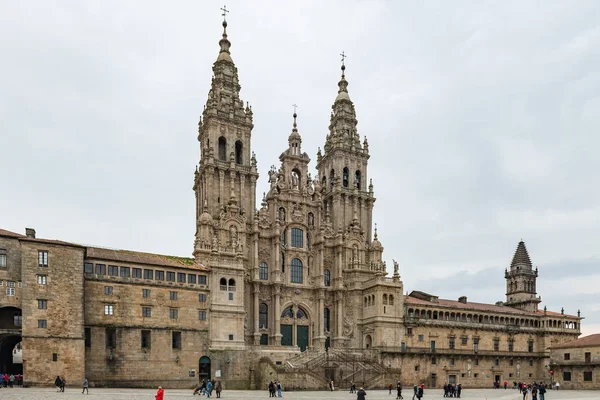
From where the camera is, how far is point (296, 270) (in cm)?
8000

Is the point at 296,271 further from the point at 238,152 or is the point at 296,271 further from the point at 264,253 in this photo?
the point at 238,152

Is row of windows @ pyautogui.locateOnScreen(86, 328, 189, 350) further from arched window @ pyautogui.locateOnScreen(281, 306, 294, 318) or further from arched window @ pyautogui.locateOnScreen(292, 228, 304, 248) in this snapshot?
arched window @ pyautogui.locateOnScreen(292, 228, 304, 248)

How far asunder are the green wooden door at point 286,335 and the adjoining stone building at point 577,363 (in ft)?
129

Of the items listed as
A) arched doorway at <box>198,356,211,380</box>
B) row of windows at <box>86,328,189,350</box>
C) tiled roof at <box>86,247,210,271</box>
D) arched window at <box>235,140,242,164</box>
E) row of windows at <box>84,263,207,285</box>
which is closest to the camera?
A: row of windows at <box>86,328,189,350</box>

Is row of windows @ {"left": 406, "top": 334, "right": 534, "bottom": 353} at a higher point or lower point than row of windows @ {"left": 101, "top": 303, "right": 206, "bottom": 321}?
lower

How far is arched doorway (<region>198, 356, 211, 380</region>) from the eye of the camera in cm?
6269

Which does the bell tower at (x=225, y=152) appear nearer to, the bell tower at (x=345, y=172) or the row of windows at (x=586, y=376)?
the bell tower at (x=345, y=172)

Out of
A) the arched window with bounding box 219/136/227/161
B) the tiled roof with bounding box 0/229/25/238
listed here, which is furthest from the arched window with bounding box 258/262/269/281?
the tiled roof with bounding box 0/229/25/238

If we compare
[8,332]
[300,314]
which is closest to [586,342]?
[300,314]

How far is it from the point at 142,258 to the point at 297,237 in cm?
2517

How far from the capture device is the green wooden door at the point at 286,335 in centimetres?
7648

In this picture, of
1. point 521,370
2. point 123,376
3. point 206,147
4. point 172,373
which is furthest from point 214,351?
point 521,370

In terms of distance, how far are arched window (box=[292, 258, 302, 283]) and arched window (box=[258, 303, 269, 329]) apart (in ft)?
19.6

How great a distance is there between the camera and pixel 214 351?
63594 millimetres
